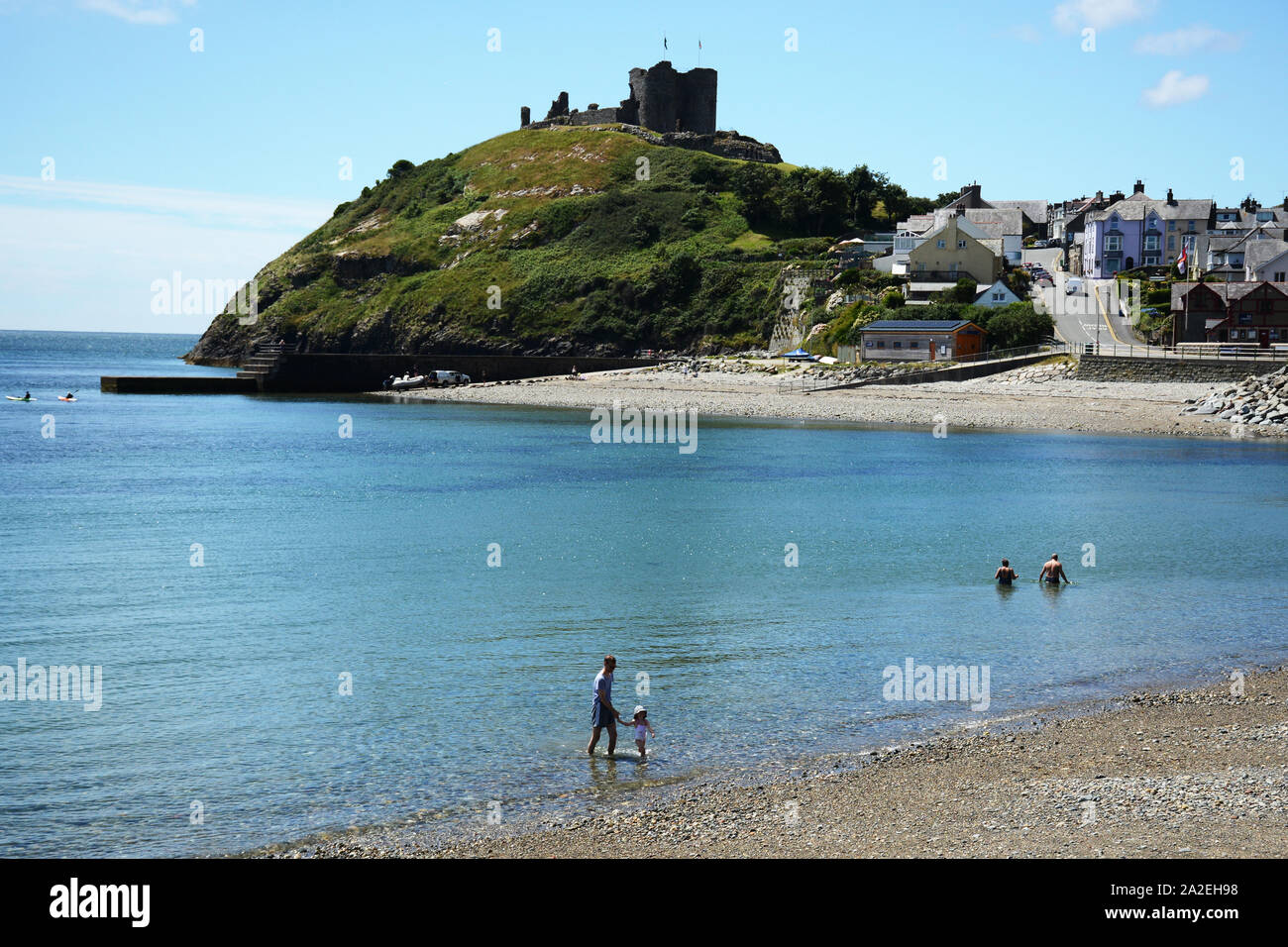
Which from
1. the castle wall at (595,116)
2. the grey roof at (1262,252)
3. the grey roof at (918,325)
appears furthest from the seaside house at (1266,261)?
the castle wall at (595,116)

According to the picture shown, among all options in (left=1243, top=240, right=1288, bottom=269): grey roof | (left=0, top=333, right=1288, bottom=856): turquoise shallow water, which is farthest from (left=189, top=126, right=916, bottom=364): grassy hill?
(left=0, top=333, right=1288, bottom=856): turquoise shallow water

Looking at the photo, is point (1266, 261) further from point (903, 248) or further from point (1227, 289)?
point (903, 248)

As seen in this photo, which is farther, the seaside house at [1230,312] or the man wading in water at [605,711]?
the seaside house at [1230,312]

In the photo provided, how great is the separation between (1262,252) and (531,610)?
4184 inches

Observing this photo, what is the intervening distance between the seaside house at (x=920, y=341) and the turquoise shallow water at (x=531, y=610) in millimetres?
30738

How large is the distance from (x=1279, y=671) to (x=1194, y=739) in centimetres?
571

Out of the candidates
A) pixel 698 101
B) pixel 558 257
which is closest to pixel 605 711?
pixel 558 257

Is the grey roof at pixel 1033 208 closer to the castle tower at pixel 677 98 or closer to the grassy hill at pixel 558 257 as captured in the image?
the grassy hill at pixel 558 257

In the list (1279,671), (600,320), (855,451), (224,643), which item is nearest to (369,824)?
(224,643)

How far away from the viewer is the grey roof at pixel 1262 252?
4254 inches

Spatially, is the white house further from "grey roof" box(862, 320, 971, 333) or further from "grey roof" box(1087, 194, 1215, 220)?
"grey roof" box(1087, 194, 1215, 220)

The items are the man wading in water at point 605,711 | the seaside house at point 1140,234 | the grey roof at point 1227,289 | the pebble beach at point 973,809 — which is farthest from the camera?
the seaside house at point 1140,234

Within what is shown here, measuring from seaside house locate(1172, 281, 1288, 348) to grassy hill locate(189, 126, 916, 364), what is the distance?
41447mm
